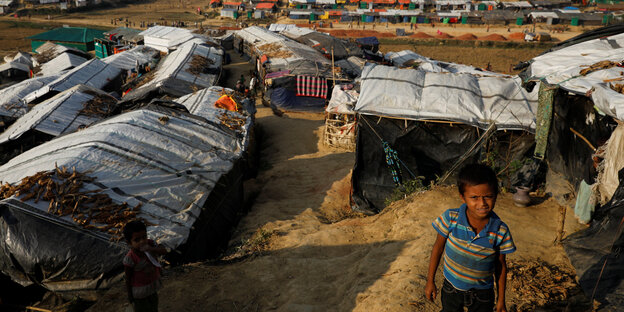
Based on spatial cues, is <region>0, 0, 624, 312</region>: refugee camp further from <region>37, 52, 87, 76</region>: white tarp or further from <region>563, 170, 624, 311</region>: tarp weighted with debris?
<region>37, 52, 87, 76</region>: white tarp

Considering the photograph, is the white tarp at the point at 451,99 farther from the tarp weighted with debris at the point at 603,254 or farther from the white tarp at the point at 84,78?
the white tarp at the point at 84,78

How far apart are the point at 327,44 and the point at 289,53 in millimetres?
4895

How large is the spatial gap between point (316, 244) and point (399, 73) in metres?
5.21

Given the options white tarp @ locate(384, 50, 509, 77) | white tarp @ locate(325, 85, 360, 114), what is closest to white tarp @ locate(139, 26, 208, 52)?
white tarp @ locate(384, 50, 509, 77)

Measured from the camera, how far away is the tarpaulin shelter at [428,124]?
364 inches

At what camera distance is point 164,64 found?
→ 76.1 feet

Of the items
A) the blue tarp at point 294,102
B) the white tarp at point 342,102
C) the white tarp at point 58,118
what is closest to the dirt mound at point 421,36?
the blue tarp at point 294,102

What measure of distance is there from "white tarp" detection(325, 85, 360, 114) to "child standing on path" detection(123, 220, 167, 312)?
10.9 metres

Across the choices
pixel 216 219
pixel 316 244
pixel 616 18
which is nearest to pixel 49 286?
pixel 216 219

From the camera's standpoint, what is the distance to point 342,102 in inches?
592

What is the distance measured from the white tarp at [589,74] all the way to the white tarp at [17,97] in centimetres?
1807

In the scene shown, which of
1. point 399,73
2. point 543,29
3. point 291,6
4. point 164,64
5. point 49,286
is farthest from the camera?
point 291,6

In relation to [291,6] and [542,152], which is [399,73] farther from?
[291,6]

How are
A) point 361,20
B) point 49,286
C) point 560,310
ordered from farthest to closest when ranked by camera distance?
point 361,20, point 49,286, point 560,310
